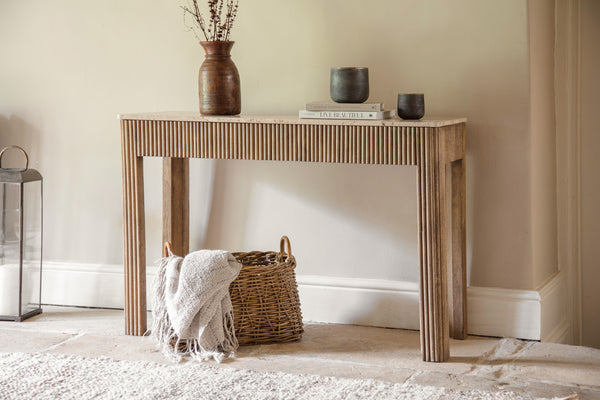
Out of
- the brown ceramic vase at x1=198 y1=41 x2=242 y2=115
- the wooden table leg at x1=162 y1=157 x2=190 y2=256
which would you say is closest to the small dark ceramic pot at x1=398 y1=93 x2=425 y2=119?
the brown ceramic vase at x1=198 y1=41 x2=242 y2=115

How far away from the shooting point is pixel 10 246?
315cm

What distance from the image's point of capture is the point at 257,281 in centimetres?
279

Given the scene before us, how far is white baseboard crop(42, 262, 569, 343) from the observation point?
2908 millimetres

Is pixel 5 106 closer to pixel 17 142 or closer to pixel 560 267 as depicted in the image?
pixel 17 142

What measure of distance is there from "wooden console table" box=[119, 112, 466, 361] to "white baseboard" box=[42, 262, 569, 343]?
13 cm

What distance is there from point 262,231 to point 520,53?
1.17m

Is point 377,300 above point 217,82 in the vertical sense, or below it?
below

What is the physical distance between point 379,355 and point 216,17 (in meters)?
1.37

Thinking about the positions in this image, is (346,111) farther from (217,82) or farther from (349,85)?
(217,82)

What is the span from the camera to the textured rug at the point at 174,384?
229 centimetres

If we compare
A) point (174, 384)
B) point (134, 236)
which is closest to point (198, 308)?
point (174, 384)

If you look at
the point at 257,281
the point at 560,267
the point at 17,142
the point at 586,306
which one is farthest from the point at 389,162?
the point at 17,142

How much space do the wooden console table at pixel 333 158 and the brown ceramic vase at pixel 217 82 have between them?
0.07 metres

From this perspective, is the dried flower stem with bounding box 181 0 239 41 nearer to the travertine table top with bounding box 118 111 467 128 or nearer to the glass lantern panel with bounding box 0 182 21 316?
the travertine table top with bounding box 118 111 467 128
